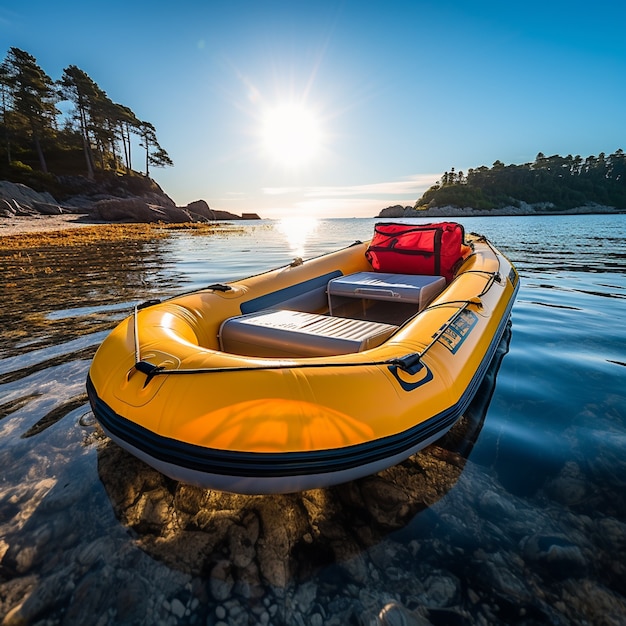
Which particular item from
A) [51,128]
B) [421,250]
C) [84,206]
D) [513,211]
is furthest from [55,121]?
[513,211]

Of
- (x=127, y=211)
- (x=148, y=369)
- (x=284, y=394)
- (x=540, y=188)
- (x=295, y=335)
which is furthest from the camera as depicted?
(x=540, y=188)

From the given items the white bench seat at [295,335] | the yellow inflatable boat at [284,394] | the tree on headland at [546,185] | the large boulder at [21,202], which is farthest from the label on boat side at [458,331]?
the tree on headland at [546,185]

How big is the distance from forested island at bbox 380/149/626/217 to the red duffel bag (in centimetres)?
9500

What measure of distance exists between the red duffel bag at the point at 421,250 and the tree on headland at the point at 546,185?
99678 mm

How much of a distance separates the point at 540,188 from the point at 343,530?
395ft

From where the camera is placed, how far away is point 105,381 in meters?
2.02

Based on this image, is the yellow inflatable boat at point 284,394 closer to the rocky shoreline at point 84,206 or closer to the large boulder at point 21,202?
the rocky shoreline at point 84,206

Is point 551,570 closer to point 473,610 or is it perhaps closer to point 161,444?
point 473,610

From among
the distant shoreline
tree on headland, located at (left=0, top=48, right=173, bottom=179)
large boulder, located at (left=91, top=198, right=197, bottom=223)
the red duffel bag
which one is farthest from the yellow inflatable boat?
the distant shoreline

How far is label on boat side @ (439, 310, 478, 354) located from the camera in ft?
7.79

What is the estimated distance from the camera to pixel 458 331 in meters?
2.56

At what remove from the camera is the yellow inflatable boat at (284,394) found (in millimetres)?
1573

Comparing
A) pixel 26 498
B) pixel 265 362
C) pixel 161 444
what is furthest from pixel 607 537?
pixel 26 498

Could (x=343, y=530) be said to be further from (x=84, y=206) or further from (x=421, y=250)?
(x=84, y=206)
